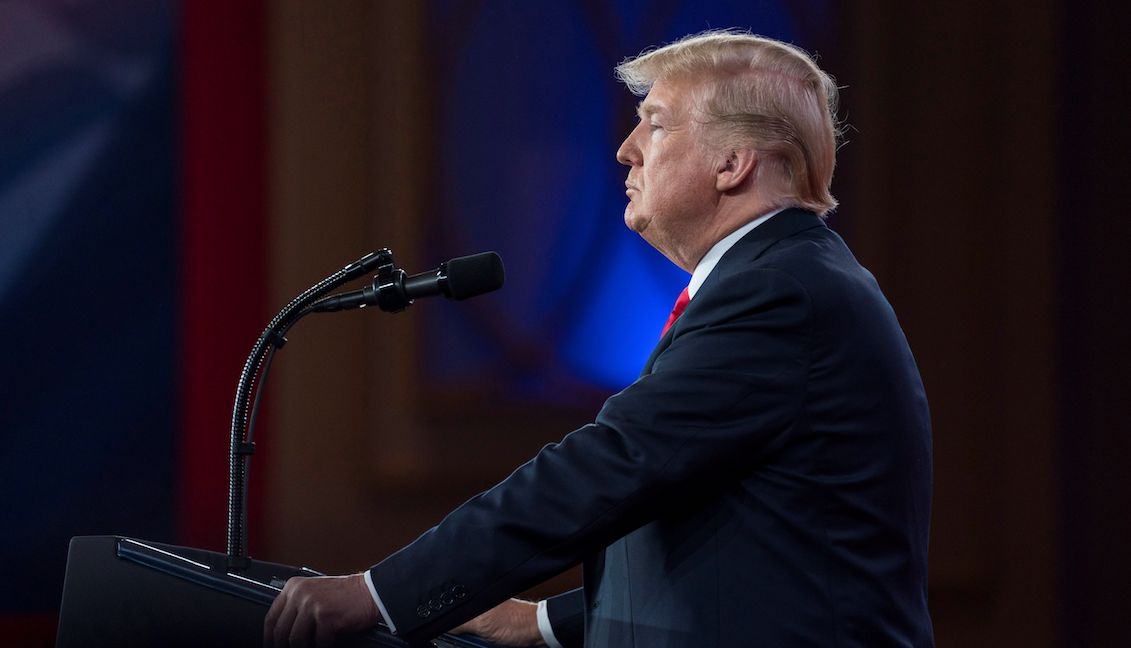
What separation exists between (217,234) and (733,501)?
6.19 ft

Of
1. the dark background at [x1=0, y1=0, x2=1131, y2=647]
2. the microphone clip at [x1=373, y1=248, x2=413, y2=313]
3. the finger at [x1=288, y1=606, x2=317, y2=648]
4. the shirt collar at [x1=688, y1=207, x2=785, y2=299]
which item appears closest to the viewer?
the finger at [x1=288, y1=606, x2=317, y2=648]

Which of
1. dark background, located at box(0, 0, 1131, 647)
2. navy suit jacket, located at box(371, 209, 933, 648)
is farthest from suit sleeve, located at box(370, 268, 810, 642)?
dark background, located at box(0, 0, 1131, 647)

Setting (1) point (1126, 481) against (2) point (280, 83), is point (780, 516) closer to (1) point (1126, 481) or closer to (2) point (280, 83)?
(2) point (280, 83)

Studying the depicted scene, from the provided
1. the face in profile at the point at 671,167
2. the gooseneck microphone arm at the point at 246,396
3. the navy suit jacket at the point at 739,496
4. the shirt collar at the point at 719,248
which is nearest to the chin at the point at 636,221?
the face in profile at the point at 671,167

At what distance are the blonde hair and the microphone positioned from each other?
1.19 ft

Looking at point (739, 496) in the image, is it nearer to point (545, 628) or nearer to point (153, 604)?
point (545, 628)

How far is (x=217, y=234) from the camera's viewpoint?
274 centimetres

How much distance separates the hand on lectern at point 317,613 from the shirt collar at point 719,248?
541mm

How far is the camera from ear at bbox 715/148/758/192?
140 cm

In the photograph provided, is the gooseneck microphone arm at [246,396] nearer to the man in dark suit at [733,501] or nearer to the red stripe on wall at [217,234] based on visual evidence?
the man in dark suit at [733,501]

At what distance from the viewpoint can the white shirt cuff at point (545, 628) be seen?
1481 millimetres

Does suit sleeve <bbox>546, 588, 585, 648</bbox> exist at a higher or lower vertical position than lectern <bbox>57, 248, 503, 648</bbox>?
lower

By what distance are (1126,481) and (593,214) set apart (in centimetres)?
171

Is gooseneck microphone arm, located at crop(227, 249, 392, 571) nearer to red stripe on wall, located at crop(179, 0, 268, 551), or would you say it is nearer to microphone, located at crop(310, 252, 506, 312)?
microphone, located at crop(310, 252, 506, 312)
